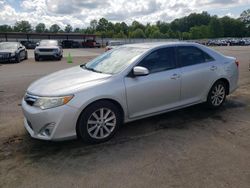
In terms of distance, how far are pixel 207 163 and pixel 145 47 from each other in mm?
2458

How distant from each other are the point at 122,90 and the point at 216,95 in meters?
2.53

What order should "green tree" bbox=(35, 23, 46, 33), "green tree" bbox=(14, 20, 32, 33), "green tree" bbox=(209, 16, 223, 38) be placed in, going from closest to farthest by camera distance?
"green tree" bbox=(14, 20, 32, 33), "green tree" bbox=(209, 16, 223, 38), "green tree" bbox=(35, 23, 46, 33)

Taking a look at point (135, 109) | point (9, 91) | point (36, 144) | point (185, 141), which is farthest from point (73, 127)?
point (9, 91)

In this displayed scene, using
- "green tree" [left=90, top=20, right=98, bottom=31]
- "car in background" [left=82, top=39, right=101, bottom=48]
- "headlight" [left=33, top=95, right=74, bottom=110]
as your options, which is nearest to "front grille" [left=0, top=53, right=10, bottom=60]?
"headlight" [left=33, top=95, right=74, bottom=110]

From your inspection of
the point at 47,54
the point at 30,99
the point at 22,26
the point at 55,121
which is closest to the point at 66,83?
the point at 30,99

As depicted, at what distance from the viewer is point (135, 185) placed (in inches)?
121

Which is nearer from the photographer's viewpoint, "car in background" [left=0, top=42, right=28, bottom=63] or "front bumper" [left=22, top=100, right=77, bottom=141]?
"front bumper" [left=22, top=100, right=77, bottom=141]

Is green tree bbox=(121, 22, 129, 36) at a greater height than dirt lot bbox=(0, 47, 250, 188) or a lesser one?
greater

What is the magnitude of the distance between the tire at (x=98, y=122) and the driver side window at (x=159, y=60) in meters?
1.00

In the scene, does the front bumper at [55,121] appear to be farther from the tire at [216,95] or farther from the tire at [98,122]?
the tire at [216,95]

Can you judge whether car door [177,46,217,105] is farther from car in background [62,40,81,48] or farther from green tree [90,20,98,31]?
green tree [90,20,98,31]

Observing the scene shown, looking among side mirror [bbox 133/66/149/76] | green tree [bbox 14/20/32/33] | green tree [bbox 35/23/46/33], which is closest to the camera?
side mirror [bbox 133/66/149/76]

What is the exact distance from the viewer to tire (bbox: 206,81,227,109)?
567 cm

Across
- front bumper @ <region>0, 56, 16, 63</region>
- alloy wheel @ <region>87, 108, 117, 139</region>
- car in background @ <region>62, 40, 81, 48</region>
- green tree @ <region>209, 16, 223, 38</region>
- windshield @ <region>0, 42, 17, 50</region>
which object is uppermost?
green tree @ <region>209, 16, 223, 38</region>
